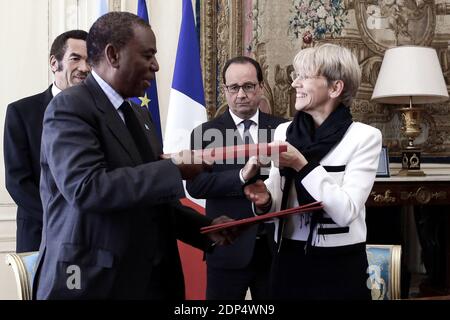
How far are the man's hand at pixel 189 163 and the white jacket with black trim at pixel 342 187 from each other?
34 cm

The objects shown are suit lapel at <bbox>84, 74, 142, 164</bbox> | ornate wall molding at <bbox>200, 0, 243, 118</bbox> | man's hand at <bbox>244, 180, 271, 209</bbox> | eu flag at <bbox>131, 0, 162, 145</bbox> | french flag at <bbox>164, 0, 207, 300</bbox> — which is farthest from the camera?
ornate wall molding at <bbox>200, 0, 243, 118</bbox>

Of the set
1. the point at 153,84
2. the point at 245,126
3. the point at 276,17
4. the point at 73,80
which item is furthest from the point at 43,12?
the point at 245,126

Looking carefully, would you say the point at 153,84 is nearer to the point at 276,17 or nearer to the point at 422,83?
the point at 276,17

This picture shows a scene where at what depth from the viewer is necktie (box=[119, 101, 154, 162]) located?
1.62 metres

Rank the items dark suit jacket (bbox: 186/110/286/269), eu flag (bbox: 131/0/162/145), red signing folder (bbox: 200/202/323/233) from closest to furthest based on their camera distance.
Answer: red signing folder (bbox: 200/202/323/233) → dark suit jacket (bbox: 186/110/286/269) → eu flag (bbox: 131/0/162/145)

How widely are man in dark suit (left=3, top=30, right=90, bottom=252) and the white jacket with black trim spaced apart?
4.21 ft

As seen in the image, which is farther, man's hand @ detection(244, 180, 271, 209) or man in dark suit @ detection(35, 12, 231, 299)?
man's hand @ detection(244, 180, 271, 209)

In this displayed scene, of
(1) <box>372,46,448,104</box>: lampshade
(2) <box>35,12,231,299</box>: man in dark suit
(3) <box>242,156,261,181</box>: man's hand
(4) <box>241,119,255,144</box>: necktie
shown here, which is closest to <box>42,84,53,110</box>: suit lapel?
(4) <box>241,119,255,144</box>: necktie

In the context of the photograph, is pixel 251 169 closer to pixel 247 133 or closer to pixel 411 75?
pixel 247 133

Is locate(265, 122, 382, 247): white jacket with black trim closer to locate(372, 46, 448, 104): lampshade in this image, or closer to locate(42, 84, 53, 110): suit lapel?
locate(42, 84, 53, 110): suit lapel

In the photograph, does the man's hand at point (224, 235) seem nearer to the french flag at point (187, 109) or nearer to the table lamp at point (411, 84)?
the french flag at point (187, 109)

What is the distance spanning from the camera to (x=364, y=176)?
1.71 meters

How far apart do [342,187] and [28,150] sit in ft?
5.11

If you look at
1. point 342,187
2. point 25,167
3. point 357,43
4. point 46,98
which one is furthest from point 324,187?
point 357,43
